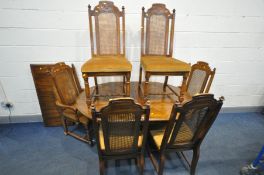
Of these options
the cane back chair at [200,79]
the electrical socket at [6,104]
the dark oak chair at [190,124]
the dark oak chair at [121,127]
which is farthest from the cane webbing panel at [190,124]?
the electrical socket at [6,104]

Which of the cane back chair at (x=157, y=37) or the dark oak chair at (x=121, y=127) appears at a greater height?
the cane back chair at (x=157, y=37)

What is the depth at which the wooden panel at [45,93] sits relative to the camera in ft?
6.65

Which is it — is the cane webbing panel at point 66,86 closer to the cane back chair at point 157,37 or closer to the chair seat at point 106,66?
the chair seat at point 106,66

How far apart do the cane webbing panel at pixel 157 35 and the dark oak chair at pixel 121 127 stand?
1021 mm

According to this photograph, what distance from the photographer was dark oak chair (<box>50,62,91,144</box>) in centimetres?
174

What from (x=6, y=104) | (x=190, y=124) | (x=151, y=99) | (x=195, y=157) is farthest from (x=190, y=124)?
(x=6, y=104)

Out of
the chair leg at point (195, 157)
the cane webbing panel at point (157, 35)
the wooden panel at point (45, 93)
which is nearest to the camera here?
the chair leg at point (195, 157)

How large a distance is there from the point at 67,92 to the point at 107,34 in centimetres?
86

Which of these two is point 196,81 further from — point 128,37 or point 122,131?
point 122,131

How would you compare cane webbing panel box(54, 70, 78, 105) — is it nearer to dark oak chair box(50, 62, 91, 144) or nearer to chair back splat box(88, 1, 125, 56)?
dark oak chair box(50, 62, 91, 144)

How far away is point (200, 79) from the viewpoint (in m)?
1.91

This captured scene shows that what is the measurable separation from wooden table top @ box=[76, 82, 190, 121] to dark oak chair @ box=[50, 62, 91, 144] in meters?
0.14

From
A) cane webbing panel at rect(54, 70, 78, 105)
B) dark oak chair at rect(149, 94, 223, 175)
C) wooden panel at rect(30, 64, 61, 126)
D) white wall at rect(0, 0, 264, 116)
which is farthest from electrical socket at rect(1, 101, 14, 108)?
dark oak chair at rect(149, 94, 223, 175)

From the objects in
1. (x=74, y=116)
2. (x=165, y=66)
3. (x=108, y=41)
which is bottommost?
(x=74, y=116)
